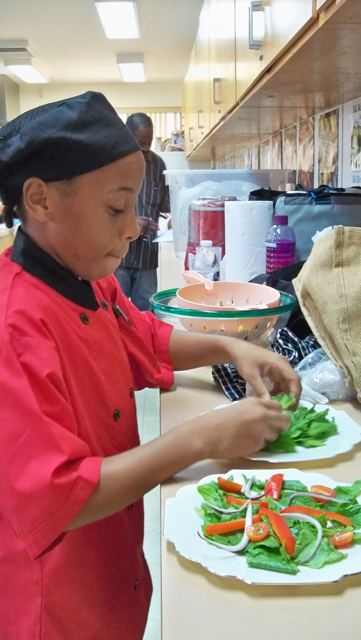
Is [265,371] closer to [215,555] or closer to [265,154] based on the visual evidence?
[215,555]

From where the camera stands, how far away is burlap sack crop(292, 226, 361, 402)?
3.07 feet

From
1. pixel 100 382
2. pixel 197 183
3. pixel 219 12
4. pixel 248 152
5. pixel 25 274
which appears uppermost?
pixel 219 12

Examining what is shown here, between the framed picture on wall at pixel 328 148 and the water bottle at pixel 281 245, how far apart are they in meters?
0.53

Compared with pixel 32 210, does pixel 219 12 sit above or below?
above

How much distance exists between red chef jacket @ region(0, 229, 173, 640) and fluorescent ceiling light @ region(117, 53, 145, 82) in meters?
5.93

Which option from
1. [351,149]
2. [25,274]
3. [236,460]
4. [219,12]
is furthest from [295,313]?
[219,12]

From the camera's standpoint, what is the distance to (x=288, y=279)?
132cm

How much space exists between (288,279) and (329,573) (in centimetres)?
86

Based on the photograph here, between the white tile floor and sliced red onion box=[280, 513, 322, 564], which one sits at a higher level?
sliced red onion box=[280, 513, 322, 564]

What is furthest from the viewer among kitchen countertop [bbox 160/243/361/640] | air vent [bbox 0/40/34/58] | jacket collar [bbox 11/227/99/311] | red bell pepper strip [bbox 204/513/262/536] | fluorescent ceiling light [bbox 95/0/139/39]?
air vent [bbox 0/40/34/58]

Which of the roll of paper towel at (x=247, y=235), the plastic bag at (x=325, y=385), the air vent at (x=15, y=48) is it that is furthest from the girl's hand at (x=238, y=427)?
the air vent at (x=15, y=48)

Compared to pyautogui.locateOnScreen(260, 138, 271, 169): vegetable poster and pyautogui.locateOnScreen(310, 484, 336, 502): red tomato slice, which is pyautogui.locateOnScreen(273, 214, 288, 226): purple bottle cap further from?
pyautogui.locateOnScreen(260, 138, 271, 169): vegetable poster

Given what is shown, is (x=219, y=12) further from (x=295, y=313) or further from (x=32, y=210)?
(x=32, y=210)

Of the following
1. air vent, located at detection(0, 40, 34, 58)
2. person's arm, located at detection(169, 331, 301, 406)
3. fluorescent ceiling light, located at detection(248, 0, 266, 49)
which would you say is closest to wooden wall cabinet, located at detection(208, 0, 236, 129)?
fluorescent ceiling light, located at detection(248, 0, 266, 49)
